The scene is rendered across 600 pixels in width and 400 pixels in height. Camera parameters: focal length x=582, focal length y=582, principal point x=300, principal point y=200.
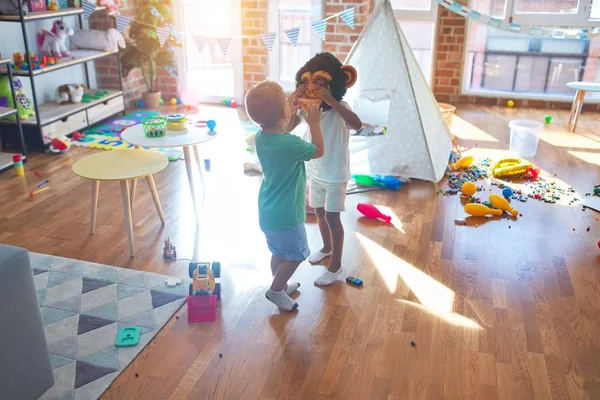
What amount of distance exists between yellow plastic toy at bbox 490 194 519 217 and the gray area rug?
1942 millimetres

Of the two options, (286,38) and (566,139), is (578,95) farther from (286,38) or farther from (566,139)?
(286,38)

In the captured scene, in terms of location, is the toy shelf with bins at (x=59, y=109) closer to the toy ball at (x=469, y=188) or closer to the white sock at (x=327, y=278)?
the white sock at (x=327, y=278)

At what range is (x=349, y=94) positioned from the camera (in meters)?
3.97

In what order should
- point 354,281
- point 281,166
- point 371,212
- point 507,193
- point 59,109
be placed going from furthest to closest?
point 59,109, point 507,193, point 371,212, point 354,281, point 281,166

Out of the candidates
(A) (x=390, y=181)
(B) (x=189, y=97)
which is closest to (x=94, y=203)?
(A) (x=390, y=181)

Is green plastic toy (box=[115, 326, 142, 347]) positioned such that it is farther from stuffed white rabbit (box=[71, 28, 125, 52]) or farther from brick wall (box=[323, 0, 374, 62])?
brick wall (box=[323, 0, 374, 62])

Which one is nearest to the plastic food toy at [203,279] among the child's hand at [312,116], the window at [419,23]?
the child's hand at [312,116]

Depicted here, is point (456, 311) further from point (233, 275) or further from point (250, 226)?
point (250, 226)

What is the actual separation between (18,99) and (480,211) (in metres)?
3.36

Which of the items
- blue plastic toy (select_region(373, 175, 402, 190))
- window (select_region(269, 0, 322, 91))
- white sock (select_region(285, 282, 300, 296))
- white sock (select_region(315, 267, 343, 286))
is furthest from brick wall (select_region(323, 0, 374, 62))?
white sock (select_region(285, 282, 300, 296))

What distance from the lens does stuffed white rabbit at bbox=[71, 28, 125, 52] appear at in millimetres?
5000

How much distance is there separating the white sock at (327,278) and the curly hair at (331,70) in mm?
777

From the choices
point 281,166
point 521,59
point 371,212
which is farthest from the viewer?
point 521,59

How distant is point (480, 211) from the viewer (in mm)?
3455
